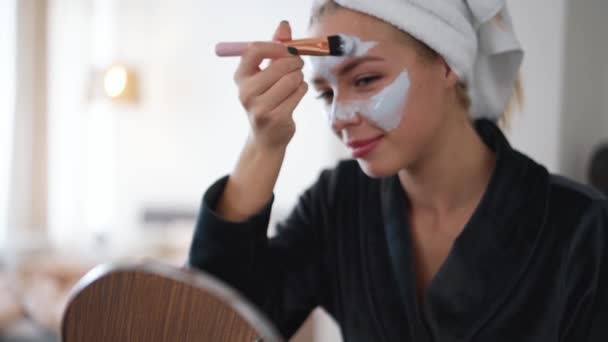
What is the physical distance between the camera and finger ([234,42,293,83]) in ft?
1.57

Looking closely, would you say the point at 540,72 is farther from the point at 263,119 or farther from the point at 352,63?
the point at 263,119

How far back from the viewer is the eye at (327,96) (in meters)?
0.58

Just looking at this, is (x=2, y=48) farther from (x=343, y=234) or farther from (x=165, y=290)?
(x=165, y=290)

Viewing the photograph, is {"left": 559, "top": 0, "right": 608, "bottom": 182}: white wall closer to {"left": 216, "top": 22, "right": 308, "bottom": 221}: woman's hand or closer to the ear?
the ear

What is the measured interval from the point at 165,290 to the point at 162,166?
1721 mm

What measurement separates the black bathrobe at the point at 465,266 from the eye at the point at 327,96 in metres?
0.16

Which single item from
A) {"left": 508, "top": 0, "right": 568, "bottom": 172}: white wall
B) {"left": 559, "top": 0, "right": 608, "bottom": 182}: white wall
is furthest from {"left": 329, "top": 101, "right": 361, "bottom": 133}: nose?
{"left": 559, "top": 0, "right": 608, "bottom": 182}: white wall

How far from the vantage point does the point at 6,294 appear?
162cm

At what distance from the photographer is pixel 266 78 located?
1.55 ft

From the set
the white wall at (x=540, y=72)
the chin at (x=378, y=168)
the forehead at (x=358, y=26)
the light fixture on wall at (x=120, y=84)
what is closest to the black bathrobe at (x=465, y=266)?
the chin at (x=378, y=168)

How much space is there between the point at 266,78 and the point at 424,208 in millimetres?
313

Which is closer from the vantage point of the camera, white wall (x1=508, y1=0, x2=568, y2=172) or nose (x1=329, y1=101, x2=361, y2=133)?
nose (x1=329, y1=101, x2=361, y2=133)

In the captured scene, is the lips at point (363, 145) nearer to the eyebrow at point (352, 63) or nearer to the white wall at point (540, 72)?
the eyebrow at point (352, 63)

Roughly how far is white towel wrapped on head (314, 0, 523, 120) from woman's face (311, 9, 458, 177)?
0.6 inches
